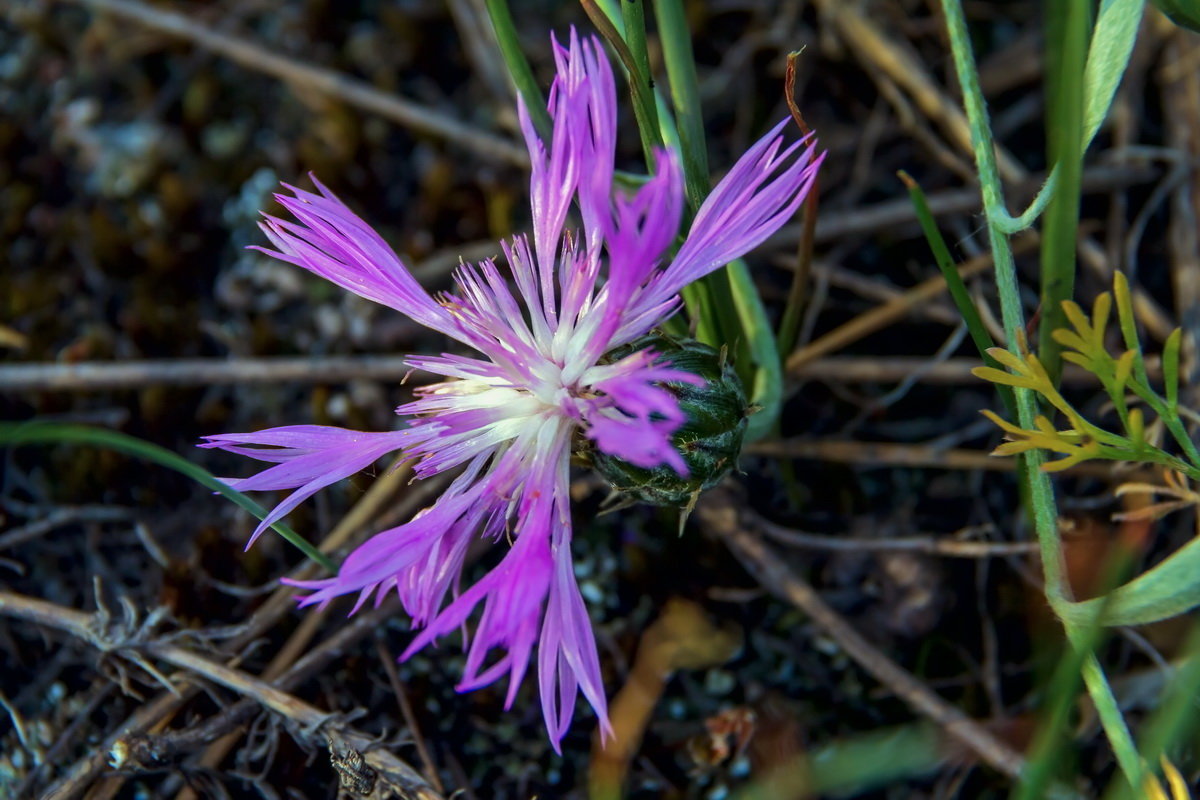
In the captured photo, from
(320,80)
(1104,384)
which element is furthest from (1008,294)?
(320,80)

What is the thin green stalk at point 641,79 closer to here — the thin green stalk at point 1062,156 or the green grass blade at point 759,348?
the green grass blade at point 759,348

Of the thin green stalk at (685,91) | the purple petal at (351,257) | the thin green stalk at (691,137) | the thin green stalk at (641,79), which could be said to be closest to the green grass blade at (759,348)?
the thin green stalk at (691,137)

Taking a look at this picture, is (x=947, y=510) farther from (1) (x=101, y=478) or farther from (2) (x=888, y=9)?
(1) (x=101, y=478)

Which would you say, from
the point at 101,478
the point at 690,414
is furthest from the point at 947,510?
the point at 101,478

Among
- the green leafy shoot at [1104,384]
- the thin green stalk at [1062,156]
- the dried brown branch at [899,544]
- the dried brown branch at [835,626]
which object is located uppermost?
the thin green stalk at [1062,156]

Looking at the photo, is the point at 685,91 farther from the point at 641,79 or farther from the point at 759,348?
the point at 759,348

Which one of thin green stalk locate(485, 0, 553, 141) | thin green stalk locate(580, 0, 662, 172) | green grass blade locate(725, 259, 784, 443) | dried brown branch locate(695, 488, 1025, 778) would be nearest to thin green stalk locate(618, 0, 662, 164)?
thin green stalk locate(580, 0, 662, 172)
